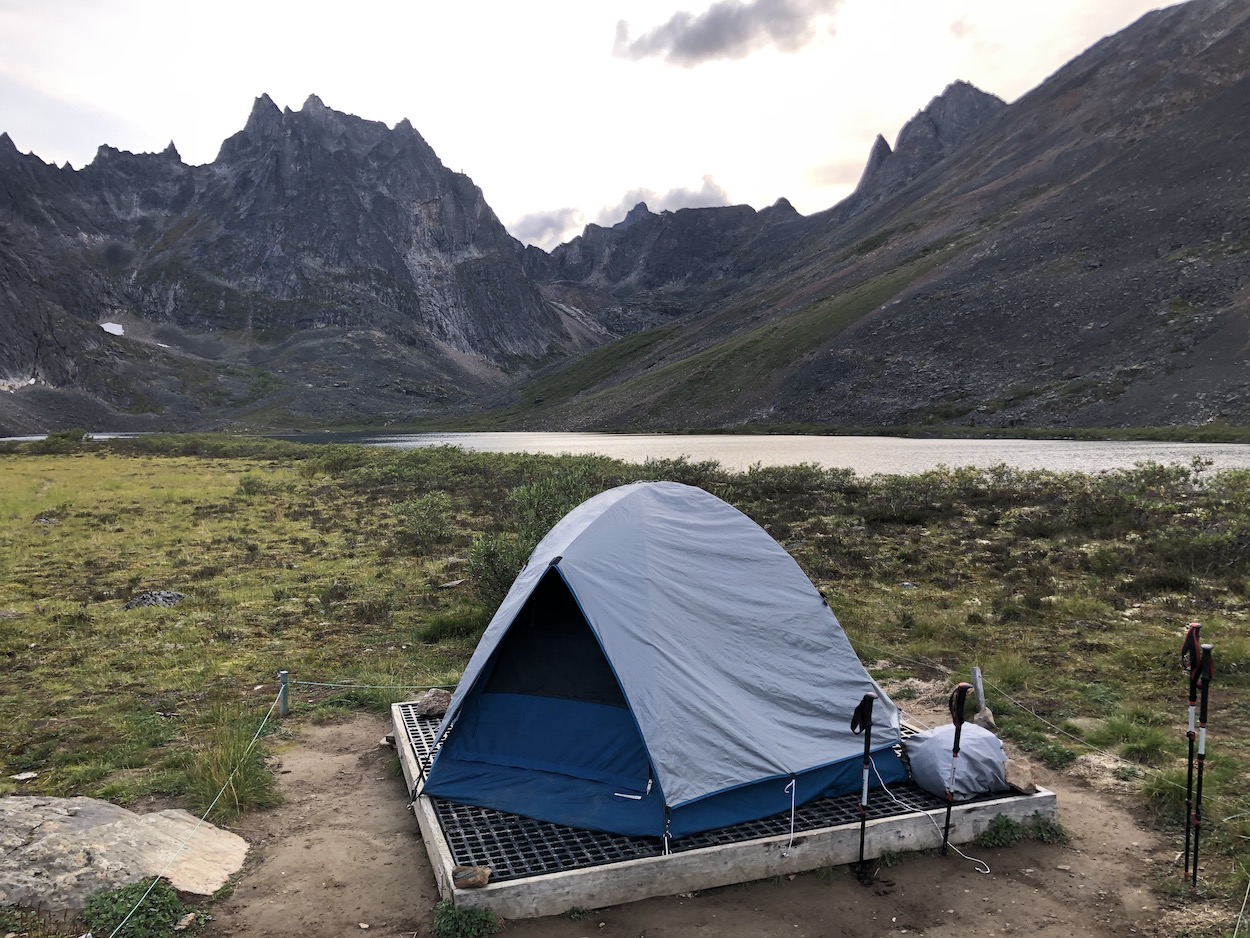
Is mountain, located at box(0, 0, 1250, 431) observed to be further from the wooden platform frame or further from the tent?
the wooden platform frame

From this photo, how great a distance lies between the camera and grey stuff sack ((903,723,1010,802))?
23.3 ft

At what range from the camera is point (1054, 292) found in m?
88.7

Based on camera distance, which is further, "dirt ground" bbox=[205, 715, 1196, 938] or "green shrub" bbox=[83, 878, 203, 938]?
"dirt ground" bbox=[205, 715, 1196, 938]

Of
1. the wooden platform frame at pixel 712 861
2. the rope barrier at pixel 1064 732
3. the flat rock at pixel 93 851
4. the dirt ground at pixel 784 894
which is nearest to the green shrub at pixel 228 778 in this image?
the dirt ground at pixel 784 894

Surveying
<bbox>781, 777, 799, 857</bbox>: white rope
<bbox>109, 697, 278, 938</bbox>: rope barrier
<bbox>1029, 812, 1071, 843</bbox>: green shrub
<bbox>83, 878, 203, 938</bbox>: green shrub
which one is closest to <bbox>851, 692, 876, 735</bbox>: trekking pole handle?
<bbox>781, 777, 799, 857</bbox>: white rope

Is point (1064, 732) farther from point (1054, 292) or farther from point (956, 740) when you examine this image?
point (1054, 292)

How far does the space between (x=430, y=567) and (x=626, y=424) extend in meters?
109

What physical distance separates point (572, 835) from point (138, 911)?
11.1ft

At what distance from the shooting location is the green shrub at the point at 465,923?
552 centimetres

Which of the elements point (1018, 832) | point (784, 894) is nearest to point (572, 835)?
point (784, 894)

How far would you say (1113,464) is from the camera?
41.7 meters

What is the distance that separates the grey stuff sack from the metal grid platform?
0.19 m

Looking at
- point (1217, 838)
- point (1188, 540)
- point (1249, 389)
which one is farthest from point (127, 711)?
point (1249, 389)

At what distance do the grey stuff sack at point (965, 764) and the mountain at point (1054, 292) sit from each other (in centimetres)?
7155
